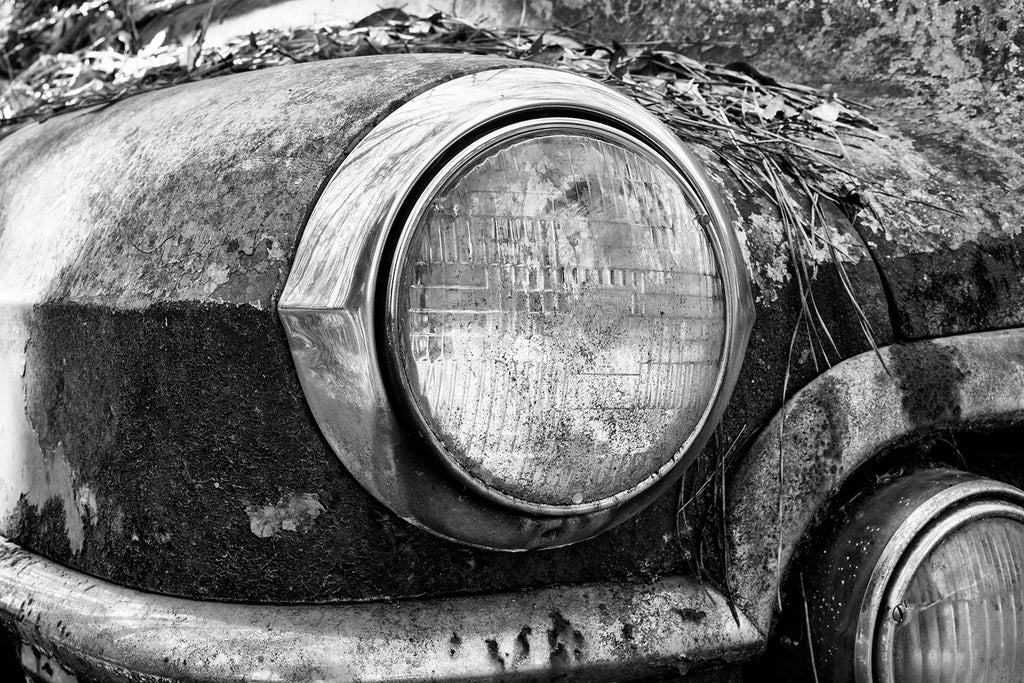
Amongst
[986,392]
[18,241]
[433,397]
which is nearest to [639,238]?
[433,397]

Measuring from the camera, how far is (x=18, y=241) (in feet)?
4.16

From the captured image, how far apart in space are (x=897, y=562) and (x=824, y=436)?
0.16 meters

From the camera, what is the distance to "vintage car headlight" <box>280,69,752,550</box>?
858 millimetres

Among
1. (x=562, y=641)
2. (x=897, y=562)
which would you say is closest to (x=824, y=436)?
(x=897, y=562)

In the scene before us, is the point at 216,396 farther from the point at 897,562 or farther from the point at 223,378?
the point at 897,562

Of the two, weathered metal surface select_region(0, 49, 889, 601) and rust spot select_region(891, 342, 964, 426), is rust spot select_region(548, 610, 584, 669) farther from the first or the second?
rust spot select_region(891, 342, 964, 426)

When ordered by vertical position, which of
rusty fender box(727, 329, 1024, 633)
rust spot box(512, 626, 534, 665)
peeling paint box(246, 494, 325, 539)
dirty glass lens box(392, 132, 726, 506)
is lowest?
rust spot box(512, 626, 534, 665)

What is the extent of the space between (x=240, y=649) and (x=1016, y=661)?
0.83m

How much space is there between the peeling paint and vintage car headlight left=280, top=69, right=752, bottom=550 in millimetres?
59

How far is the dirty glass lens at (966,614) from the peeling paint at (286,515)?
62 centimetres

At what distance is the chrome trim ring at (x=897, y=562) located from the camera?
3.42 feet

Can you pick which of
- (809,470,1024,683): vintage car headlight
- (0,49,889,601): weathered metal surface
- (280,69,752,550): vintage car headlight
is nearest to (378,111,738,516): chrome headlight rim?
(280,69,752,550): vintage car headlight

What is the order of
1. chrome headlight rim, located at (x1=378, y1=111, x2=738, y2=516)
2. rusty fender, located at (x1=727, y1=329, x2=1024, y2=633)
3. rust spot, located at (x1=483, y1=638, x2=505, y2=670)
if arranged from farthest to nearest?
rusty fender, located at (x1=727, y1=329, x2=1024, y2=633)
rust spot, located at (x1=483, y1=638, x2=505, y2=670)
chrome headlight rim, located at (x1=378, y1=111, x2=738, y2=516)

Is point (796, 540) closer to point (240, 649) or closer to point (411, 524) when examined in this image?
point (411, 524)
